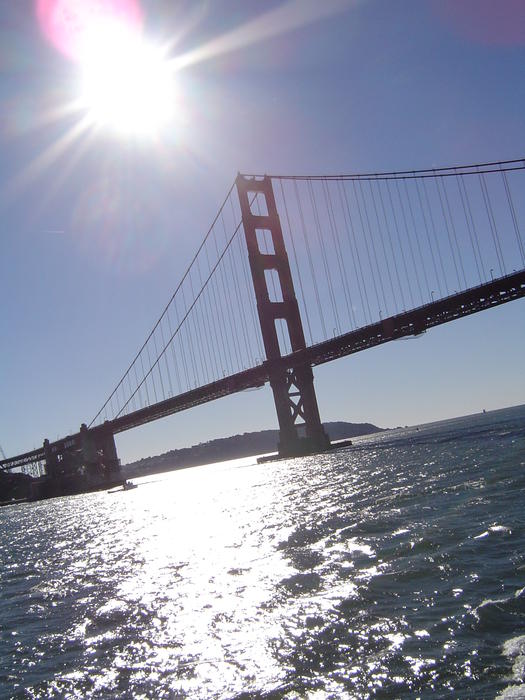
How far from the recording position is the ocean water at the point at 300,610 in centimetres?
712

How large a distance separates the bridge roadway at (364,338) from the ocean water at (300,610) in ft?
127

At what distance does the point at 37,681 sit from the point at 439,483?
1630 centimetres

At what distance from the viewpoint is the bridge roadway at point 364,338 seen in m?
55.8

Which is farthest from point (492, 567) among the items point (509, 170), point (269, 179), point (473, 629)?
point (269, 179)

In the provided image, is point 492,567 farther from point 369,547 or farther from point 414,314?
point 414,314

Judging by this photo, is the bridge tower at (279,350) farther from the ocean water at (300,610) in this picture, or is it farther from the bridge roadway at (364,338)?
the ocean water at (300,610)

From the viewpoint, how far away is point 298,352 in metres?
71.5

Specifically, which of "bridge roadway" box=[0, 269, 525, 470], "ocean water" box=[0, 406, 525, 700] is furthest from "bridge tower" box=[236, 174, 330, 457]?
"ocean water" box=[0, 406, 525, 700]

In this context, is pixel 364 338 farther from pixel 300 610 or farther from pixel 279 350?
pixel 300 610

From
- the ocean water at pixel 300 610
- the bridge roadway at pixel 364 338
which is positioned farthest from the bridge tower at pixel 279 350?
the ocean water at pixel 300 610

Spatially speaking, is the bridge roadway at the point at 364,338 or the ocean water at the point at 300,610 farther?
the bridge roadway at the point at 364,338

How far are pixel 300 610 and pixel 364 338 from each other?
2290 inches

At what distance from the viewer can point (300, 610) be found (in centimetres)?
Answer: 980

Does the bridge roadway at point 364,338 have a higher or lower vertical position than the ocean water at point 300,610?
higher
